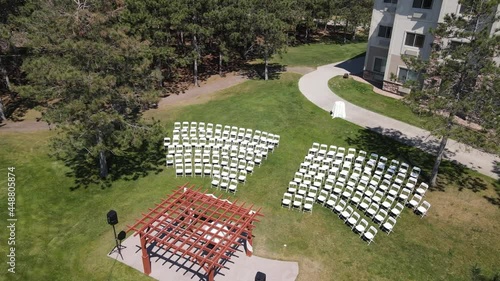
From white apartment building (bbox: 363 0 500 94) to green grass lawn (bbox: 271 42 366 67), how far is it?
8.34 m

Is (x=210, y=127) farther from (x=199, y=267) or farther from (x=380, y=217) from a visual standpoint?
(x=380, y=217)

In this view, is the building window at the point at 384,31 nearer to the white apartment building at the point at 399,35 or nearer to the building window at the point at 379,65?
the white apartment building at the point at 399,35

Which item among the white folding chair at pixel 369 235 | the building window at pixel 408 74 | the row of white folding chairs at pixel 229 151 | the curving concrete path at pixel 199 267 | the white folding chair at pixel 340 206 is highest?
the building window at pixel 408 74

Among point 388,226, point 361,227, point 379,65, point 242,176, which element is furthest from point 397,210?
point 379,65

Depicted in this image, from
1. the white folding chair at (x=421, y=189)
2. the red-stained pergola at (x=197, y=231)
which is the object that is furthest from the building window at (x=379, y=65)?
the red-stained pergola at (x=197, y=231)

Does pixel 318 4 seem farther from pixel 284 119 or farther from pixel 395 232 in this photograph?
pixel 395 232

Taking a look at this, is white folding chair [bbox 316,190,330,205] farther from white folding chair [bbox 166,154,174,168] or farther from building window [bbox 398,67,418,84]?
building window [bbox 398,67,418,84]

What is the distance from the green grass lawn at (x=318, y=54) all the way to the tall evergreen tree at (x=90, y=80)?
81.7 feet

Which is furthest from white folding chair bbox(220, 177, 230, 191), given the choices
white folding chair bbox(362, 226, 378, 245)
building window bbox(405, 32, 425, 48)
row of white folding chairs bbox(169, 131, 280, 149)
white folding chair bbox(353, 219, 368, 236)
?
building window bbox(405, 32, 425, 48)

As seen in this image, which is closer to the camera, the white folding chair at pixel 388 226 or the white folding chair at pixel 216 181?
the white folding chair at pixel 388 226

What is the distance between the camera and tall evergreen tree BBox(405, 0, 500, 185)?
16984 millimetres

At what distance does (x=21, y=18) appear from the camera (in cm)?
2895

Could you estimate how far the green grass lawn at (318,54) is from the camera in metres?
44.8

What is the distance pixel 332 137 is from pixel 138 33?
715 inches
